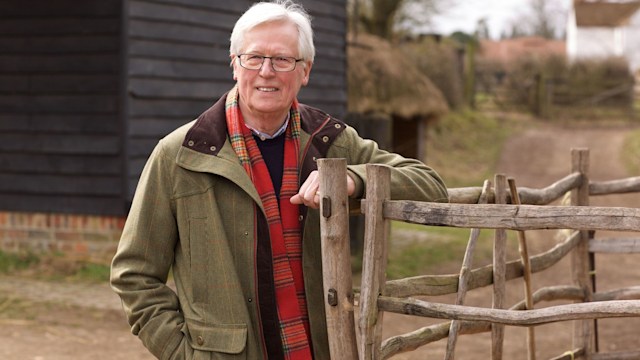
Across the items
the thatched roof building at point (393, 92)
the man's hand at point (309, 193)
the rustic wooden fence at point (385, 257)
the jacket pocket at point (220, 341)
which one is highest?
the thatched roof building at point (393, 92)

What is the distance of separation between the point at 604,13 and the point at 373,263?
174 feet

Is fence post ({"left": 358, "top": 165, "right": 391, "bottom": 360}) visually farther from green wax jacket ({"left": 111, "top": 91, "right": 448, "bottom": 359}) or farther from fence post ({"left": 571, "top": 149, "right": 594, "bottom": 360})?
fence post ({"left": 571, "top": 149, "right": 594, "bottom": 360})

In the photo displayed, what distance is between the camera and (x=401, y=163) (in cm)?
327

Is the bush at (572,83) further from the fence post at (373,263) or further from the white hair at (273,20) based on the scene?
the white hair at (273,20)

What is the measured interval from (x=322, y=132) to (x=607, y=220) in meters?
0.88

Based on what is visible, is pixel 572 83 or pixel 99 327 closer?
pixel 99 327

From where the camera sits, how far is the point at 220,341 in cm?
294

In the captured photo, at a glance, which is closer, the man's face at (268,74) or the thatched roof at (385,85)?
the man's face at (268,74)

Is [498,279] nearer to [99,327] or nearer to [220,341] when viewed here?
[220,341]

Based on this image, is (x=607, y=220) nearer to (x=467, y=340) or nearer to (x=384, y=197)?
(x=384, y=197)

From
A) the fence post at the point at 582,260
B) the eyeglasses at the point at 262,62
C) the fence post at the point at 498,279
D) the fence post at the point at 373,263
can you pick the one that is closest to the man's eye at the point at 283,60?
the eyeglasses at the point at 262,62

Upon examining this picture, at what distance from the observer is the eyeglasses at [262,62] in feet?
9.64

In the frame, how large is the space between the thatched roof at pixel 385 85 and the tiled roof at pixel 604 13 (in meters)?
36.3

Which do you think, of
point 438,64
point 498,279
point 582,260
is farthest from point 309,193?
point 438,64
